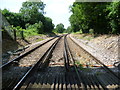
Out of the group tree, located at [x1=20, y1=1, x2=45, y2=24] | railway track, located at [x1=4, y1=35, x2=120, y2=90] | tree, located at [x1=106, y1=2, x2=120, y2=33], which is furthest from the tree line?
railway track, located at [x1=4, y1=35, x2=120, y2=90]

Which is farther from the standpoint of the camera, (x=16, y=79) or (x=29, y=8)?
(x=29, y=8)

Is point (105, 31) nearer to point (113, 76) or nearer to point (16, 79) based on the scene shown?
point (113, 76)

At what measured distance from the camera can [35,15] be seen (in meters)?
35.6

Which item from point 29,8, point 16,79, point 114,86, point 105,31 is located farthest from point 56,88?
point 29,8

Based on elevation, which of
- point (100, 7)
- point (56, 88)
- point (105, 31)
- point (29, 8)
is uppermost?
point (29, 8)

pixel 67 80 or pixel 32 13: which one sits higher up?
pixel 32 13

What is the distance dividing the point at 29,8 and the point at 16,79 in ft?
132

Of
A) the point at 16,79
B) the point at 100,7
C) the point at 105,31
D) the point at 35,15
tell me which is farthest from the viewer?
the point at 35,15

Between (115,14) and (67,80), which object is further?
(115,14)

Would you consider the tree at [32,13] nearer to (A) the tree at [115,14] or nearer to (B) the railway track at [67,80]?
(A) the tree at [115,14]

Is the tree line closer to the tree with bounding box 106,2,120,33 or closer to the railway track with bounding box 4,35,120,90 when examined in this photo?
the tree with bounding box 106,2,120,33

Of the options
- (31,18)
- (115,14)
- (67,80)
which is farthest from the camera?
(31,18)

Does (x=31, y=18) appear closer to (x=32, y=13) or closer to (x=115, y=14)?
(x=32, y=13)

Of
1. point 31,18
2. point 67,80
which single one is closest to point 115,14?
point 67,80
